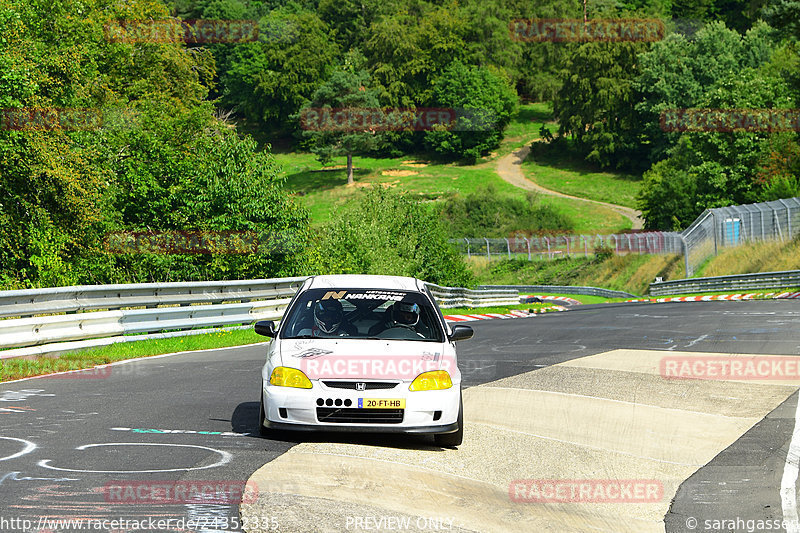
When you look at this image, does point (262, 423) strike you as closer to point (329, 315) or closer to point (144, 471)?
point (329, 315)

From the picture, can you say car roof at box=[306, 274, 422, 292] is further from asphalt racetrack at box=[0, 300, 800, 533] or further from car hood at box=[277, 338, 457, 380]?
asphalt racetrack at box=[0, 300, 800, 533]

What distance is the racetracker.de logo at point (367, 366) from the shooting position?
7961 mm

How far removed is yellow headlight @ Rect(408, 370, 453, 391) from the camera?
801cm

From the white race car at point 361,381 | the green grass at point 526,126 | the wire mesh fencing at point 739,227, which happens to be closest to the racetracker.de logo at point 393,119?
the green grass at point 526,126

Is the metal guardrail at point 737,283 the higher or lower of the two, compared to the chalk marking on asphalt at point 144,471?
lower

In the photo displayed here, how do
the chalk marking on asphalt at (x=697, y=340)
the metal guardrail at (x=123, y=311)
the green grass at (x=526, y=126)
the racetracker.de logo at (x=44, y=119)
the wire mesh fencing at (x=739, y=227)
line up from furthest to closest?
the green grass at (x=526, y=126), the wire mesh fencing at (x=739, y=227), the racetracker.de logo at (x=44, y=119), the chalk marking on asphalt at (x=697, y=340), the metal guardrail at (x=123, y=311)

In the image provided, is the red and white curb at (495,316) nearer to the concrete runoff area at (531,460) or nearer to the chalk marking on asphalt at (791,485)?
the concrete runoff area at (531,460)

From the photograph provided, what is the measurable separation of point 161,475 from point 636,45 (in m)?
114

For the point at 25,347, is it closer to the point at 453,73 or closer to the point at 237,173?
the point at 237,173

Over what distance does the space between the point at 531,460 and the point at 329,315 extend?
2.44 meters

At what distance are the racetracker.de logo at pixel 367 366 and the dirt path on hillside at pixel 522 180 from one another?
78.2m

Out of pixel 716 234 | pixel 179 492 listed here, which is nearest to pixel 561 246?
pixel 716 234

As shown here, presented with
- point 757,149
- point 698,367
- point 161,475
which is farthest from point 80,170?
point 757,149

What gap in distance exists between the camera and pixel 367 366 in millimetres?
8055
